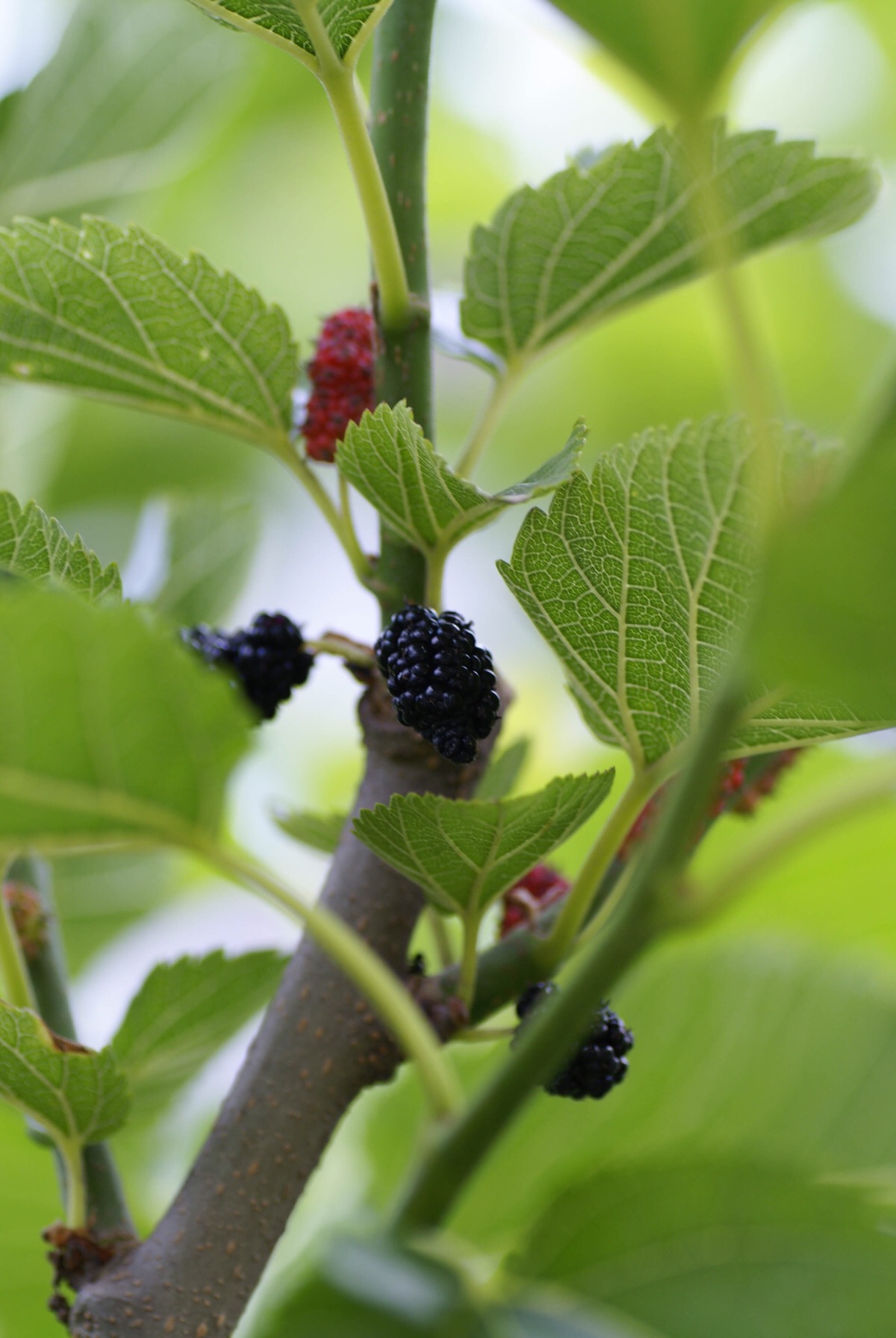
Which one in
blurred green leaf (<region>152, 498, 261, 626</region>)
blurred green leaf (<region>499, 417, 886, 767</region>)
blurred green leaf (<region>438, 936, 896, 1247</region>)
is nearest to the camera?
blurred green leaf (<region>499, 417, 886, 767</region>)

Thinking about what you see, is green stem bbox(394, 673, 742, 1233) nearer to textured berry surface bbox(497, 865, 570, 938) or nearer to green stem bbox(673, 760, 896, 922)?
green stem bbox(673, 760, 896, 922)

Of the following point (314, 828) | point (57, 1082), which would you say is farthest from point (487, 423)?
point (57, 1082)

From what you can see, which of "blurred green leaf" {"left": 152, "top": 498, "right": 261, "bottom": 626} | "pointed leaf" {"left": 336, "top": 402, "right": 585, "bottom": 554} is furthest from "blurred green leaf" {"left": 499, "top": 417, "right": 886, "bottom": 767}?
"blurred green leaf" {"left": 152, "top": 498, "right": 261, "bottom": 626}

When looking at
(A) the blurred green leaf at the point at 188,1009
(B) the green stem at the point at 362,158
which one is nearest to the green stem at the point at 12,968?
(A) the blurred green leaf at the point at 188,1009

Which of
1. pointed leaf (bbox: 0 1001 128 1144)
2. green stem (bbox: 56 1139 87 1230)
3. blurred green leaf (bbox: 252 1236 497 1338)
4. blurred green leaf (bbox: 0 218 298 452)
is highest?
blurred green leaf (bbox: 0 218 298 452)

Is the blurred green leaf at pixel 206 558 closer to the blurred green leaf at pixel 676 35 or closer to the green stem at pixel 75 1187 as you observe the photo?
the green stem at pixel 75 1187

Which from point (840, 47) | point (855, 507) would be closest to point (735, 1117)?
point (855, 507)

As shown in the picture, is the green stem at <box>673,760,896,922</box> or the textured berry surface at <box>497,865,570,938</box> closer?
the green stem at <box>673,760,896,922</box>
